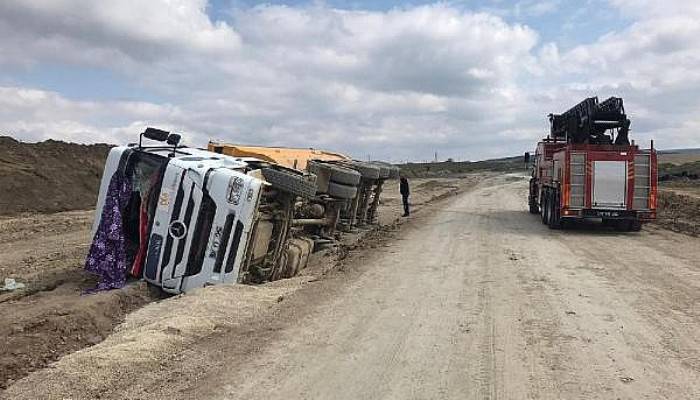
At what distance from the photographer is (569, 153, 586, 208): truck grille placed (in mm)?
17359

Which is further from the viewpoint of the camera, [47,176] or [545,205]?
[47,176]

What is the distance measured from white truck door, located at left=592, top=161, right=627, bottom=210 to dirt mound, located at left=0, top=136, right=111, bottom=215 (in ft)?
66.0

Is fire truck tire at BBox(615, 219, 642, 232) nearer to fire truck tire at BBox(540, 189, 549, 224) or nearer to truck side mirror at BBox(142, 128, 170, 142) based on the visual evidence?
fire truck tire at BBox(540, 189, 549, 224)

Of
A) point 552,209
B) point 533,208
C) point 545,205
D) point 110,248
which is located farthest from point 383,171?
point 110,248

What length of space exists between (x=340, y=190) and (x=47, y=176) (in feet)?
63.3

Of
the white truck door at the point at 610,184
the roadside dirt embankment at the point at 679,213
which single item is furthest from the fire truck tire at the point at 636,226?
the roadside dirt embankment at the point at 679,213

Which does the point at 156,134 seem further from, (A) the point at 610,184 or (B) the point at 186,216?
(A) the point at 610,184

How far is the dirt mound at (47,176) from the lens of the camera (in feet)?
83.3

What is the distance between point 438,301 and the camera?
8367mm

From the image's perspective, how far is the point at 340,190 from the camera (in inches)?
553

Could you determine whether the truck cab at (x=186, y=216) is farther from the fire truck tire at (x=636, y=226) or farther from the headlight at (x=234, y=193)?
the fire truck tire at (x=636, y=226)

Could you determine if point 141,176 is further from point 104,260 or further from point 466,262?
point 466,262

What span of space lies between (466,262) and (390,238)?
14.5 ft

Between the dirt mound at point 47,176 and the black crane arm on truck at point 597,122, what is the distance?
19.7m
